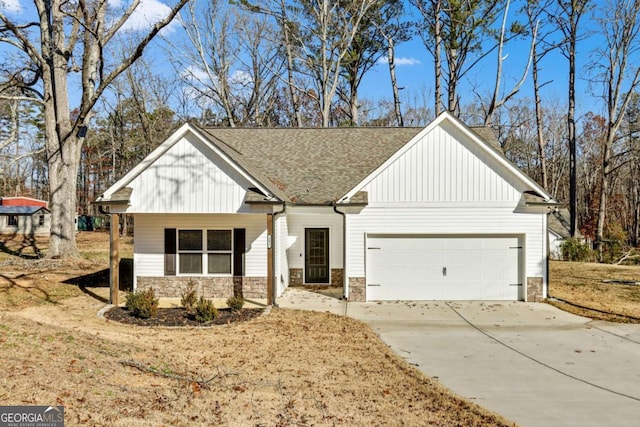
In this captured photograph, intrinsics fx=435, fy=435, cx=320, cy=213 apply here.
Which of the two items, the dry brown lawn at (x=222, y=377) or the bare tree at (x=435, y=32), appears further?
the bare tree at (x=435, y=32)

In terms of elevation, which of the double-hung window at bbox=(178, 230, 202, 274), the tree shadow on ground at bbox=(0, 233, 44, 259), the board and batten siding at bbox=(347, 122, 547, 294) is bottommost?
the tree shadow on ground at bbox=(0, 233, 44, 259)

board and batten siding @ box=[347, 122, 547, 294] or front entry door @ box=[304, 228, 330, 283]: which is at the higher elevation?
board and batten siding @ box=[347, 122, 547, 294]

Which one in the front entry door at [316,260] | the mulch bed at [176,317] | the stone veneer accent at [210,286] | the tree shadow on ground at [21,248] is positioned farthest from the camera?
the tree shadow on ground at [21,248]

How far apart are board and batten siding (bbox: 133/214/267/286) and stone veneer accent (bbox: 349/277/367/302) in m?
2.62

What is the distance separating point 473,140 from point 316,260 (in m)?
6.51

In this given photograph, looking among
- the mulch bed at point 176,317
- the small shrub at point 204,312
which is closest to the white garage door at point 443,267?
the mulch bed at point 176,317

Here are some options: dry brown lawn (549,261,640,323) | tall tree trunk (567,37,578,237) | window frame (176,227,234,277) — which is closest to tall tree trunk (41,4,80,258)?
window frame (176,227,234,277)

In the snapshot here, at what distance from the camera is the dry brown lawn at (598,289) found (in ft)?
38.6

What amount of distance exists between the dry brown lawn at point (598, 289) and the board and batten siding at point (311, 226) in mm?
6791

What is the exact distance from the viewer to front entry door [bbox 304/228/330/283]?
50.2 feet

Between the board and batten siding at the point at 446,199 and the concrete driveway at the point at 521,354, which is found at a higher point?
the board and batten siding at the point at 446,199

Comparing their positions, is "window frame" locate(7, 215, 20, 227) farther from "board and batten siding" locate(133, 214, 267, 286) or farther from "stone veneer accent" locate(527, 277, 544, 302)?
"stone veneer accent" locate(527, 277, 544, 302)

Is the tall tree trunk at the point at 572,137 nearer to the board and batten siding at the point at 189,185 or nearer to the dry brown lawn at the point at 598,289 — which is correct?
the dry brown lawn at the point at 598,289

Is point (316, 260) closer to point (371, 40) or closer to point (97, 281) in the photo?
point (97, 281)
